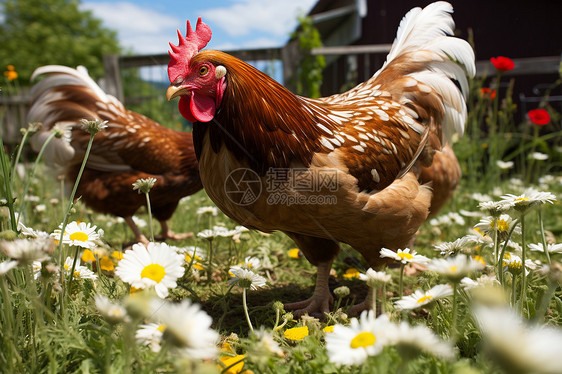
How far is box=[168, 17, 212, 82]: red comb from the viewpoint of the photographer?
175 centimetres

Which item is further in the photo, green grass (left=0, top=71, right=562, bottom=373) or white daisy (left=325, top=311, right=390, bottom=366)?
green grass (left=0, top=71, right=562, bottom=373)

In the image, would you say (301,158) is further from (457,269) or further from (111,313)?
(111,313)

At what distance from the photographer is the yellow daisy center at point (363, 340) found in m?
0.94

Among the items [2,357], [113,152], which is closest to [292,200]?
[2,357]

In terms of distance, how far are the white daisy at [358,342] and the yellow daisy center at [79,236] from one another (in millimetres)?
1066

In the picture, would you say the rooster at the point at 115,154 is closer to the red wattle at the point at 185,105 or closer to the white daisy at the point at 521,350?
the red wattle at the point at 185,105

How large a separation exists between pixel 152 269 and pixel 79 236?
0.55 metres

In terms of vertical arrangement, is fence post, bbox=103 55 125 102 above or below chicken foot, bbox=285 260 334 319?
above

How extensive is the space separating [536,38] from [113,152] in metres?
10.2

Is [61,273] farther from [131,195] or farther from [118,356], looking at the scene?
[131,195]

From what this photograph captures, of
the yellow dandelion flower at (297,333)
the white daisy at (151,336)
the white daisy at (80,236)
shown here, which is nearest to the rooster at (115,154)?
the white daisy at (80,236)

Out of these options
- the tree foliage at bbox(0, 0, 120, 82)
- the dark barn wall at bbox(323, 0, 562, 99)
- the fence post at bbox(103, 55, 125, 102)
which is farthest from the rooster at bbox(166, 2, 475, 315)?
the tree foliage at bbox(0, 0, 120, 82)

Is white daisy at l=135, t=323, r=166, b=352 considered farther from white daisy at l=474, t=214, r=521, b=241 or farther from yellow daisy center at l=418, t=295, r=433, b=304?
white daisy at l=474, t=214, r=521, b=241

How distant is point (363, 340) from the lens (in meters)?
0.95
